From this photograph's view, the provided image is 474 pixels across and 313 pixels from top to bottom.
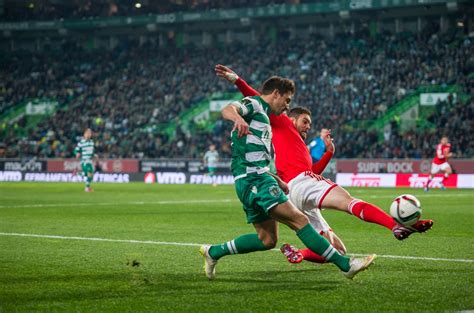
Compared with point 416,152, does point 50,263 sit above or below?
above

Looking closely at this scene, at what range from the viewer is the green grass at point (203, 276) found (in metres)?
6.89

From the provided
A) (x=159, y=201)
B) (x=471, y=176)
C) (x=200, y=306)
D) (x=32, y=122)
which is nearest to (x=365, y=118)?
(x=471, y=176)

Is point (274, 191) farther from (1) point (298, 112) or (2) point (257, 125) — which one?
(1) point (298, 112)

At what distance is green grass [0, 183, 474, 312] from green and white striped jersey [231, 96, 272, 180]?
44.8 inches

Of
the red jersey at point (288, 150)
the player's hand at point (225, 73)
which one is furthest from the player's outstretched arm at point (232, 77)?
the red jersey at point (288, 150)

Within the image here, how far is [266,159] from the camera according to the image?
8195mm

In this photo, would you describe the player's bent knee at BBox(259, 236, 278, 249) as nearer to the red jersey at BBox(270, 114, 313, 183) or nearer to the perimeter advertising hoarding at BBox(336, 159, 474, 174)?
the red jersey at BBox(270, 114, 313, 183)

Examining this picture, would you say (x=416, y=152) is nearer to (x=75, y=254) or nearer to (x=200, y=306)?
(x=75, y=254)

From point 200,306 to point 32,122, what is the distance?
53.2 m

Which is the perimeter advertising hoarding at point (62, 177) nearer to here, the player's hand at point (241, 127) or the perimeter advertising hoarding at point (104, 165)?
the perimeter advertising hoarding at point (104, 165)

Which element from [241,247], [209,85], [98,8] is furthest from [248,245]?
[98,8]

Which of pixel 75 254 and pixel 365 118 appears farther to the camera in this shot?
pixel 365 118

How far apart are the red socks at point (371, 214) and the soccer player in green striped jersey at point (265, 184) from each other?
0.89 meters

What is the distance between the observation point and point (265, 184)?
26.4 ft
